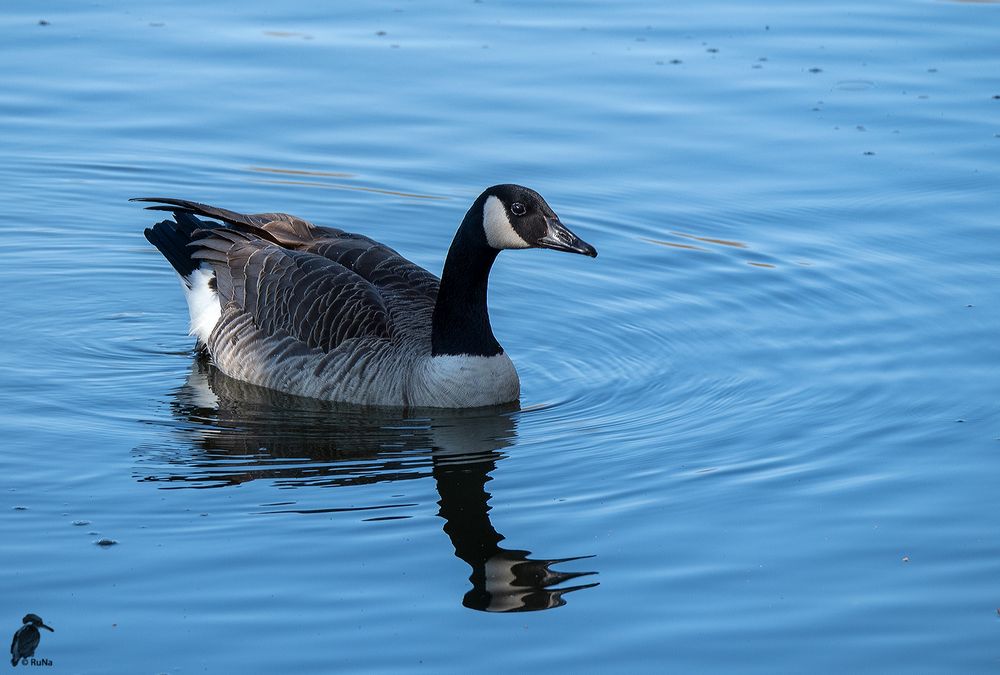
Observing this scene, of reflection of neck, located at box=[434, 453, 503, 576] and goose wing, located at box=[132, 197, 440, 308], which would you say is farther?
goose wing, located at box=[132, 197, 440, 308]

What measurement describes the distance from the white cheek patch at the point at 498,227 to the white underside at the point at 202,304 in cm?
255

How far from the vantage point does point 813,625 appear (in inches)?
292

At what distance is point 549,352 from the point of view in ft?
39.3

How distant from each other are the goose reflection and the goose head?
1.23 meters

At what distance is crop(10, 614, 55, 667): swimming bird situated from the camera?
22.5 ft

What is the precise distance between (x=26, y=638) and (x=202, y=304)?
5447 millimetres

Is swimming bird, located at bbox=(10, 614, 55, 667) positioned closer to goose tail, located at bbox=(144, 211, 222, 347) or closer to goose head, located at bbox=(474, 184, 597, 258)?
goose head, located at bbox=(474, 184, 597, 258)

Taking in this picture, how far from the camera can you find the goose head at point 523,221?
10406mm

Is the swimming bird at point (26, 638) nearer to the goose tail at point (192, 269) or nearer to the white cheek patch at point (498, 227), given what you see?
the white cheek patch at point (498, 227)

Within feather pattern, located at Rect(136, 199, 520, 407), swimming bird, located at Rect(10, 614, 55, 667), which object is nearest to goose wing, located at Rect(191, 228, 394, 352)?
feather pattern, located at Rect(136, 199, 520, 407)

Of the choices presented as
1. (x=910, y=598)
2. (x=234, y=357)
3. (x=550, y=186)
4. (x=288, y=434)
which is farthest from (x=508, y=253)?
(x=910, y=598)

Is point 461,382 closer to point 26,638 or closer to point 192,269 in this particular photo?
point 192,269

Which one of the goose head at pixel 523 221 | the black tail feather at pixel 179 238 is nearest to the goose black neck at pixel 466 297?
A: the goose head at pixel 523 221

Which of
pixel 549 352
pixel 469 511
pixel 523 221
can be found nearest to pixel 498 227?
pixel 523 221
